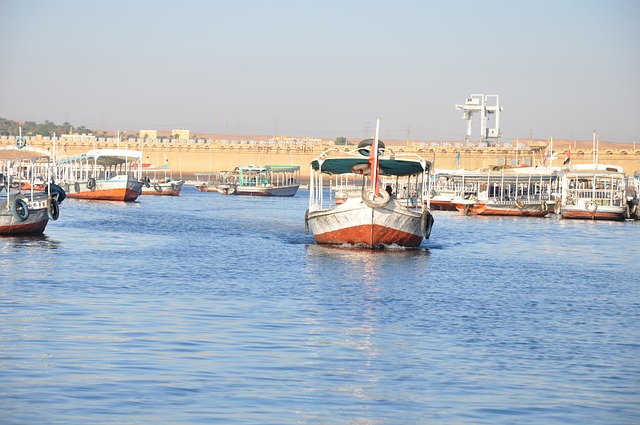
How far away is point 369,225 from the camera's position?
40.3 meters

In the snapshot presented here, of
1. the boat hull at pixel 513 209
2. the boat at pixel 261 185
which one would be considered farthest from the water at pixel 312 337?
the boat at pixel 261 185

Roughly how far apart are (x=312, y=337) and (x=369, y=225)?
751 inches

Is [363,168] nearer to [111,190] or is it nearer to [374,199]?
[374,199]

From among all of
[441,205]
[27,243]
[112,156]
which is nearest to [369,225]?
[27,243]

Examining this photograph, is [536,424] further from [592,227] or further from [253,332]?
[592,227]

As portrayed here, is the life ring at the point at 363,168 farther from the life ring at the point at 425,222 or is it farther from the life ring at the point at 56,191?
the life ring at the point at 56,191

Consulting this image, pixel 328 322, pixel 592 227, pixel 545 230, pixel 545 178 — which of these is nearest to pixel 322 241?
pixel 328 322

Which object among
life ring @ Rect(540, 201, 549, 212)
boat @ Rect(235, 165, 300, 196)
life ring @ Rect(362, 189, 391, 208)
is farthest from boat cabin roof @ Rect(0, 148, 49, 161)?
boat @ Rect(235, 165, 300, 196)

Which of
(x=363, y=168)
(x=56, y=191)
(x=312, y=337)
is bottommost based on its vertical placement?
(x=312, y=337)

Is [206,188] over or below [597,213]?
below

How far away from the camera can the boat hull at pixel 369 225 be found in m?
40.2

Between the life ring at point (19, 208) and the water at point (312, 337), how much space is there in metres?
2.44

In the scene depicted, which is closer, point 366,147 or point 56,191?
point 366,147

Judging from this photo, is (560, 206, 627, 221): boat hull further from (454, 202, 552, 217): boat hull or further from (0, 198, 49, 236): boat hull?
(0, 198, 49, 236): boat hull
